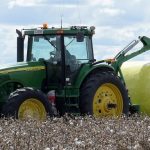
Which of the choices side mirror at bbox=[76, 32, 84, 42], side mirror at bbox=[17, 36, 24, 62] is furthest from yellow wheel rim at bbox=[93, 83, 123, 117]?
side mirror at bbox=[17, 36, 24, 62]

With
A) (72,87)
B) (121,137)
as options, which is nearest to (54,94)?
(72,87)

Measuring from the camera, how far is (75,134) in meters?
9.04

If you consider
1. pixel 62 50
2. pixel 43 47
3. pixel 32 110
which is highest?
pixel 43 47

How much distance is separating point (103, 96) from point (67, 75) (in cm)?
84

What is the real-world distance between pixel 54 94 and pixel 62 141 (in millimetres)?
4698

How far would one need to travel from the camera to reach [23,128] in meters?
9.71

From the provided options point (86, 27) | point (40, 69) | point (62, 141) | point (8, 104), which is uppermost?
point (86, 27)

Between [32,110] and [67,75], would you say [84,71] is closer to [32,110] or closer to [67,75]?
[67,75]

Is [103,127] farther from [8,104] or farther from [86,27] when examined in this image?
[86,27]

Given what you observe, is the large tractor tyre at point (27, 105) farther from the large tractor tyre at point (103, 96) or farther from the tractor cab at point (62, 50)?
the tractor cab at point (62, 50)

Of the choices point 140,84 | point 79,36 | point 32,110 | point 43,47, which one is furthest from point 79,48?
point 140,84

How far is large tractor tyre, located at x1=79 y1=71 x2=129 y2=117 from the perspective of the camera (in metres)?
12.7

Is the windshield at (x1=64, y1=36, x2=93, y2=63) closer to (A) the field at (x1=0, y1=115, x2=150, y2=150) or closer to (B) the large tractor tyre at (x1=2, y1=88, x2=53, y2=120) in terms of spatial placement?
(B) the large tractor tyre at (x1=2, y1=88, x2=53, y2=120)

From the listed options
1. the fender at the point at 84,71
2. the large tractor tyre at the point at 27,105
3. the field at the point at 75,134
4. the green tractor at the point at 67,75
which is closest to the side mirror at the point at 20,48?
the green tractor at the point at 67,75
